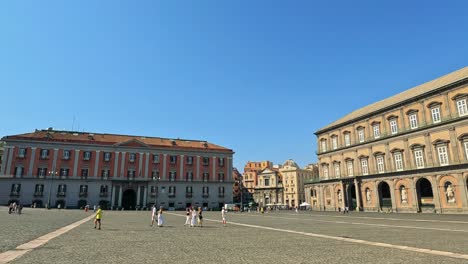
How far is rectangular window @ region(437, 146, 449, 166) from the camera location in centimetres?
4062

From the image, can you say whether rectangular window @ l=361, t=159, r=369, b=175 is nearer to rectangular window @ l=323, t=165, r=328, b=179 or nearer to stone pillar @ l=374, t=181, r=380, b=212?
stone pillar @ l=374, t=181, r=380, b=212

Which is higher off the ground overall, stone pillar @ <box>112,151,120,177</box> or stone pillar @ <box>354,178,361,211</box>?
stone pillar @ <box>112,151,120,177</box>

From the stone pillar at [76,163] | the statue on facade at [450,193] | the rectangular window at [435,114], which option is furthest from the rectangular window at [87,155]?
the statue on facade at [450,193]

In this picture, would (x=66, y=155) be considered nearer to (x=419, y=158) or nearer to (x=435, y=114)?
(x=419, y=158)

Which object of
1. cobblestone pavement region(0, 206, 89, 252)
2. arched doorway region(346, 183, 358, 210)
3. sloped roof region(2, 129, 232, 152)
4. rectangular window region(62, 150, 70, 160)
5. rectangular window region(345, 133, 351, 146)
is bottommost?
cobblestone pavement region(0, 206, 89, 252)

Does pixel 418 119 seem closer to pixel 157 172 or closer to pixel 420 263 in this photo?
pixel 420 263

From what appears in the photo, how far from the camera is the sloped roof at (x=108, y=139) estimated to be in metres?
62.8

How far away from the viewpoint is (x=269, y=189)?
11038cm

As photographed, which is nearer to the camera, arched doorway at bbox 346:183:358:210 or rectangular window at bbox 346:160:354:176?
rectangular window at bbox 346:160:354:176

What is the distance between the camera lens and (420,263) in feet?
28.6

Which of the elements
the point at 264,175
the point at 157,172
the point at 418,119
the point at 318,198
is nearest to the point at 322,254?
the point at 418,119

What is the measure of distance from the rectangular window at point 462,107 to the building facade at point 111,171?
48.5 metres

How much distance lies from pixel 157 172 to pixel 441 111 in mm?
53930

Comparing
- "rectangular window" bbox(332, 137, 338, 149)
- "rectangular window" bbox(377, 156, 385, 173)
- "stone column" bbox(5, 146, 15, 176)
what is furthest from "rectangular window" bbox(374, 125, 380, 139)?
"stone column" bbox(5, 146, 15, 176)
